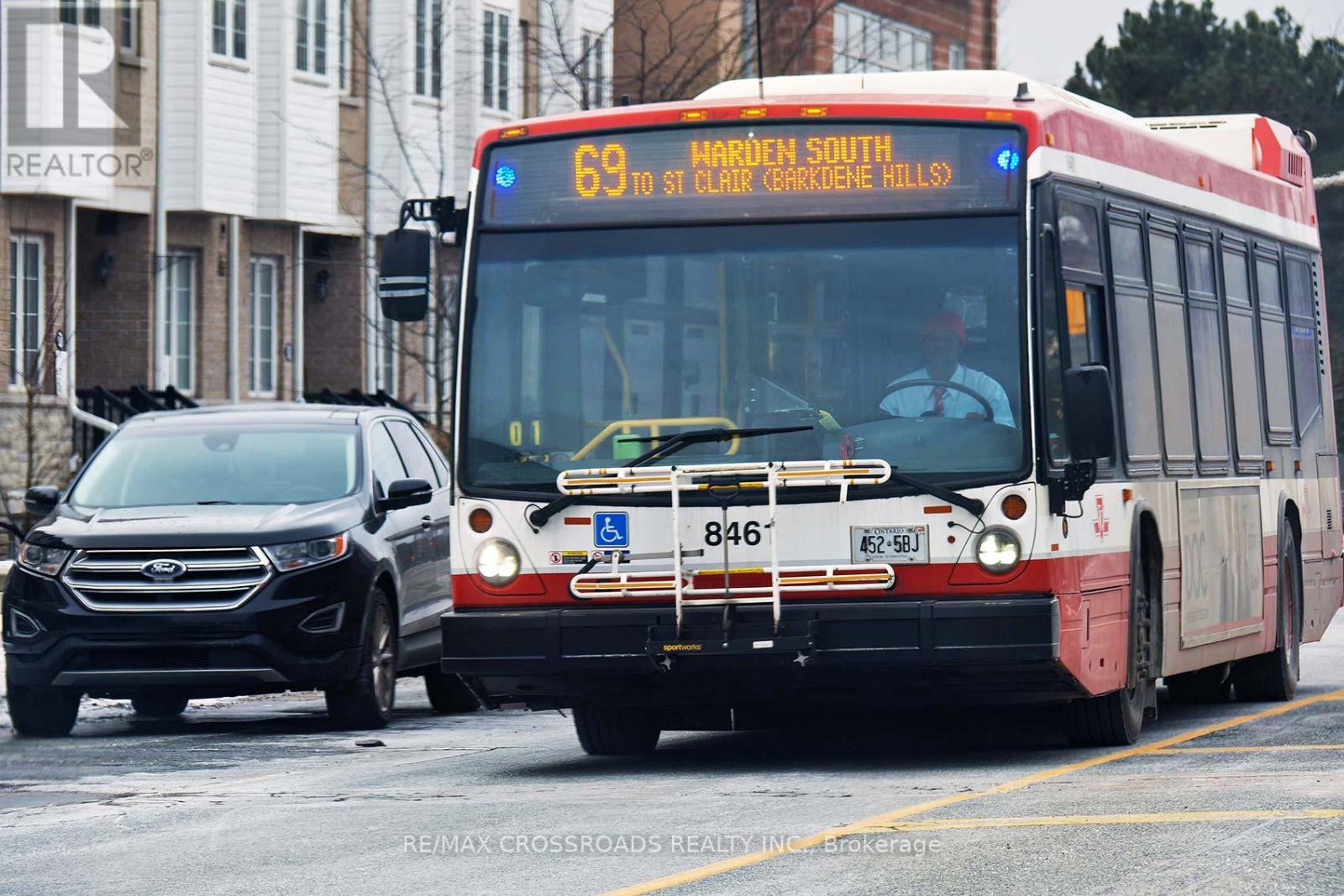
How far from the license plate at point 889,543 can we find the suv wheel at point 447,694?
19.1ft

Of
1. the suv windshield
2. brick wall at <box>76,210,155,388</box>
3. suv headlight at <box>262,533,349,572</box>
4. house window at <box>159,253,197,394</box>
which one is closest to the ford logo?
suv headlight at <box>262,533,349,572</box>

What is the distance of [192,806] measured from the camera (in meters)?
11.3

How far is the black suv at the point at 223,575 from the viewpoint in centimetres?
1470

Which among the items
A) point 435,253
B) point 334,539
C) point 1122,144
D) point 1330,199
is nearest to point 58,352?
point 435,253

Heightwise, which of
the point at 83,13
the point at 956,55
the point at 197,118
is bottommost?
the point at 197,118

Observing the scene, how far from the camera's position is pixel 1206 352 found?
14688 millimetres

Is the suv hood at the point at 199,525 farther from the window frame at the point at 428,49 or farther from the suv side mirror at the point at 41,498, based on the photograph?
the window frame at the point at 428,49

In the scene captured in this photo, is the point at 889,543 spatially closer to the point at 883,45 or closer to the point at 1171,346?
the point at 1171,346

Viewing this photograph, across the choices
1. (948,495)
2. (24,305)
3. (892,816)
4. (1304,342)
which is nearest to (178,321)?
(24,305)

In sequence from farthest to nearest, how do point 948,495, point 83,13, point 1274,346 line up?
point 83,13 < point 1274,346 < point 948,495

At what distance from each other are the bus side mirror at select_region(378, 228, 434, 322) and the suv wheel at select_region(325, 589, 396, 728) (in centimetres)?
321

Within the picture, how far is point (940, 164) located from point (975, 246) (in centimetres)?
41

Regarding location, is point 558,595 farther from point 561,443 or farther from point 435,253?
point 435,253

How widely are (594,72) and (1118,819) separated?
33.2 m
